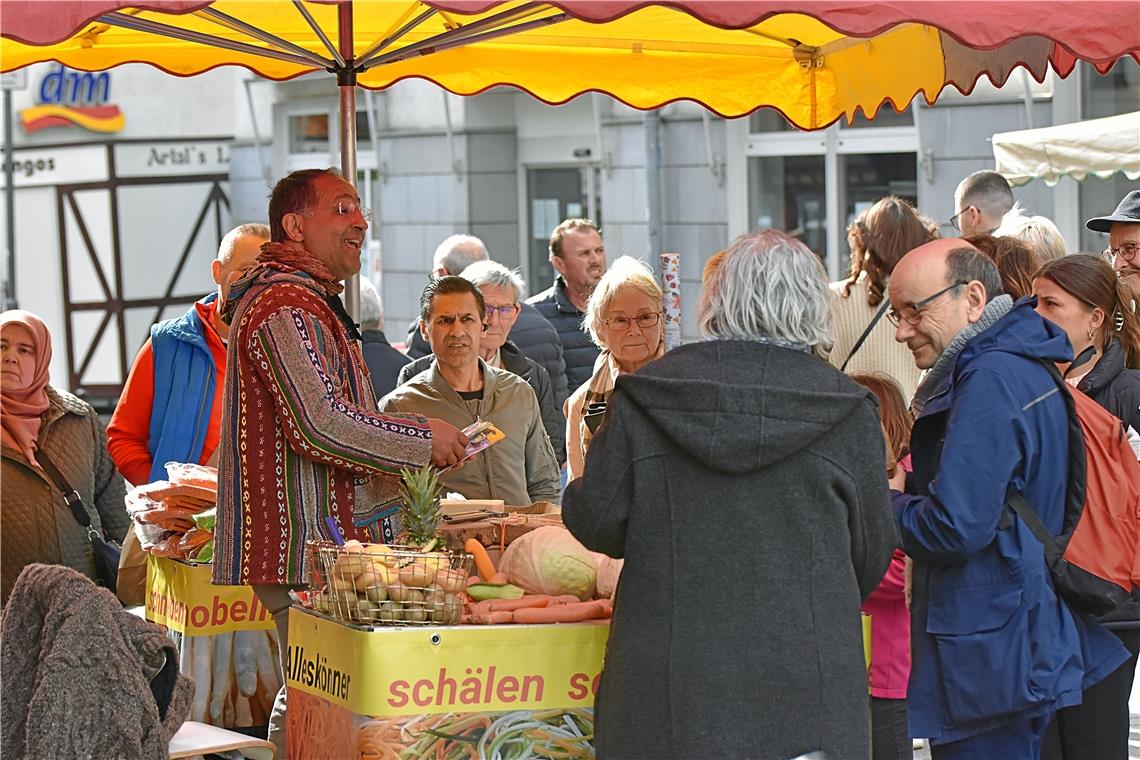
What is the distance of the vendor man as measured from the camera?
202 inches

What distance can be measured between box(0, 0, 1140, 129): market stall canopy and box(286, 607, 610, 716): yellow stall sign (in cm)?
170

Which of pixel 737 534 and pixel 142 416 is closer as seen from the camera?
pixel 737 534

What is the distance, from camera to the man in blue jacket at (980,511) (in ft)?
10.8

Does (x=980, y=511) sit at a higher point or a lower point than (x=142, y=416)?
lower

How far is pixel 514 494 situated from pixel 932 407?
2.01m

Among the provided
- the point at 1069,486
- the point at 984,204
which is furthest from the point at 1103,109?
the point at 1069,486

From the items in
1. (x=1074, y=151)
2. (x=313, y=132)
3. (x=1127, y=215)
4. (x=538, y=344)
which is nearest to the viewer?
(x=1127, y=215)

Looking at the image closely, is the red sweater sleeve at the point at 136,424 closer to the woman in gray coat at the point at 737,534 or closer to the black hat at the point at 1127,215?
the woman in gray coat at the point at 737,534

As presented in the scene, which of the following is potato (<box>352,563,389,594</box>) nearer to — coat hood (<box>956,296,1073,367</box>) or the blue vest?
coat hood (<box>956,296,1073,367</box>)

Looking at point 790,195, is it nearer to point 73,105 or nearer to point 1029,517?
point 1029,517

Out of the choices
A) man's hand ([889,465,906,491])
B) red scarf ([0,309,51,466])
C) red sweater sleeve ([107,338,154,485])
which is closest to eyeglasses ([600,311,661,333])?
red sweater sleeve ([107,338,154,485])

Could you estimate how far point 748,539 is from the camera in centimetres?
286

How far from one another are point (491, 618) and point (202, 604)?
1.61m

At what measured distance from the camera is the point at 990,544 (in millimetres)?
3365
